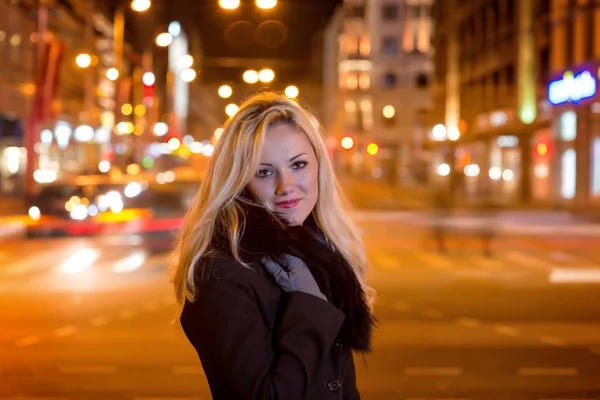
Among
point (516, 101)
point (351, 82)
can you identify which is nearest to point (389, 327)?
point (516, 101)

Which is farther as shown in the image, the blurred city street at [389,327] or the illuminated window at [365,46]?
the illuminated window at [365,46]

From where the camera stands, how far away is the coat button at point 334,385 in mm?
2305

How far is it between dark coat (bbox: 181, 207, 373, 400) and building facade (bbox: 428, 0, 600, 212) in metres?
27.7

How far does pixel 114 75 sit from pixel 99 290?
19911 mm

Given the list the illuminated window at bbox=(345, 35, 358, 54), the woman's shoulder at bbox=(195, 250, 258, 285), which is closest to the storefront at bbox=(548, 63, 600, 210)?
the woman's shoulder at bbox=(195, 250, 258, 285)

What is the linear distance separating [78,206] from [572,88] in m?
17.3

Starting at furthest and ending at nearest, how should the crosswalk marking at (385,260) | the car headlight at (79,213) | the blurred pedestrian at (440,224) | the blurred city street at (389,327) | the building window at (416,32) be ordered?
the building window at (416,32)
the blurred pedestrian at (440,224)
the car headlight at (79,213)
the crosswalk marking at (385,260)
the blurred city street at (389,327)

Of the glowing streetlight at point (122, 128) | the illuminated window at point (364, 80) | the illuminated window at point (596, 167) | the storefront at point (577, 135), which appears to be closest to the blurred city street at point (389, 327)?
the storefront at point (577, 135)

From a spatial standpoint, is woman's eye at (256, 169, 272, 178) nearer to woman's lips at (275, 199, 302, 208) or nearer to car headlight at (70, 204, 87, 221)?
woman's lips at (275, 199, 302, 208)

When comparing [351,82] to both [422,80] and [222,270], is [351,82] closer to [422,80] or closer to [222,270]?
[422,80]

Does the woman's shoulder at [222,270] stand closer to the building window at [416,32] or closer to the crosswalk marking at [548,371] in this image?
the crosswalk marking at [548,371]

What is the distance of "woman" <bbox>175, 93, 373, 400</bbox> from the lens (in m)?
2.18

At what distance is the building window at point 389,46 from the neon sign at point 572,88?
56.7 meters

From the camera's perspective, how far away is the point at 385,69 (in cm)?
8794
